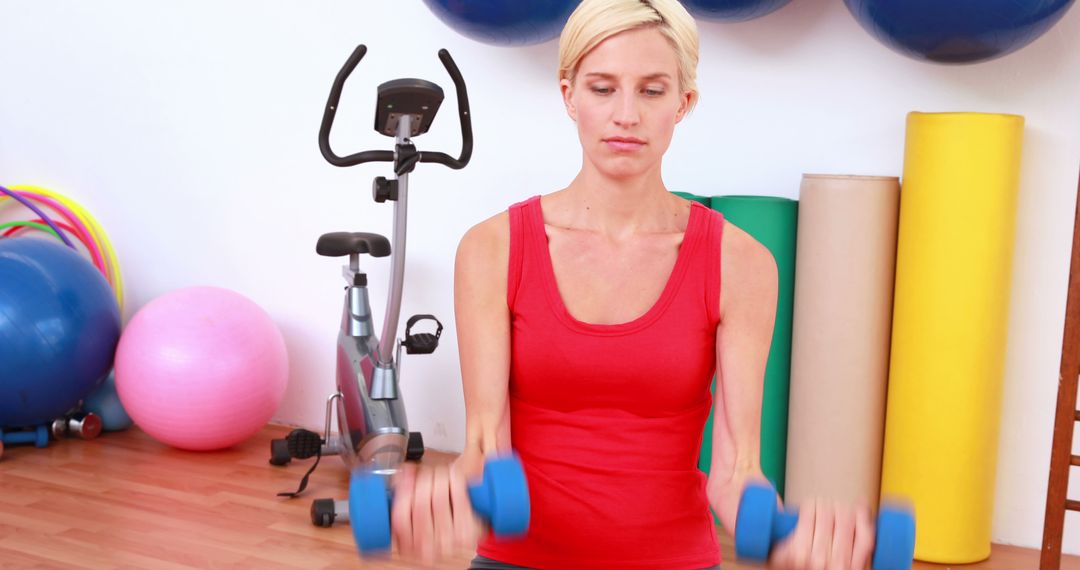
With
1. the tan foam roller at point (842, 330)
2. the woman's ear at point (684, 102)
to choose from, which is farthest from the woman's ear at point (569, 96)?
the tan foam roller at point (842, 330)

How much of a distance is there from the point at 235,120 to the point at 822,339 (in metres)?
1.87

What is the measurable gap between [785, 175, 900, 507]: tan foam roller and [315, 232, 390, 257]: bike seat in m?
0.99

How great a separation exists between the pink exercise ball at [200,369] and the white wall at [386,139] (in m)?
0.34

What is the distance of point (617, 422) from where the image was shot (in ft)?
4.38

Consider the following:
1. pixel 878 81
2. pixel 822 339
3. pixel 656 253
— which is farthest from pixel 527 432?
pixel 878 81

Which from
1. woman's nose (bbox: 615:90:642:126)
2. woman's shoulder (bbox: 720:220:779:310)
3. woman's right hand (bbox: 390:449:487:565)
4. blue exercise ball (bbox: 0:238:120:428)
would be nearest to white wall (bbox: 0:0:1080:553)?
blue exercise ball (bbox: 0:238:120:428)

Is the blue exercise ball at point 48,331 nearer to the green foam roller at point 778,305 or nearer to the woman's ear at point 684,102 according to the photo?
the green foam roller at point 778,305

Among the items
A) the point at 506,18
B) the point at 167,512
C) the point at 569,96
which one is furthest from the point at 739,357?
the point at 167,512

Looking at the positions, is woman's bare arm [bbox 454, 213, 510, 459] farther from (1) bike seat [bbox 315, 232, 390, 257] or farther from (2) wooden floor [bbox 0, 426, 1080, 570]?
(1) bike seat [bbox 315, 232, 390, 257]

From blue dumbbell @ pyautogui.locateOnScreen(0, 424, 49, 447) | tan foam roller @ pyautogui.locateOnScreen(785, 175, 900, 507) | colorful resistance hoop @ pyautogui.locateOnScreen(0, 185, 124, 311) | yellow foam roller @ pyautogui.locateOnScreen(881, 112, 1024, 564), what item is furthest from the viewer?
colorful resistance hoop @ pyautogui.locateOnScreen(0, 185, 124, 311)

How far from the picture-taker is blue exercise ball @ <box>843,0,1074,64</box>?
2.11 meters

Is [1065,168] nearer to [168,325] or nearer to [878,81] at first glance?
[878,81]

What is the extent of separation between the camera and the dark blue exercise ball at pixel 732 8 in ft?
7.89

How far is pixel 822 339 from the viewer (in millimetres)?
2508
